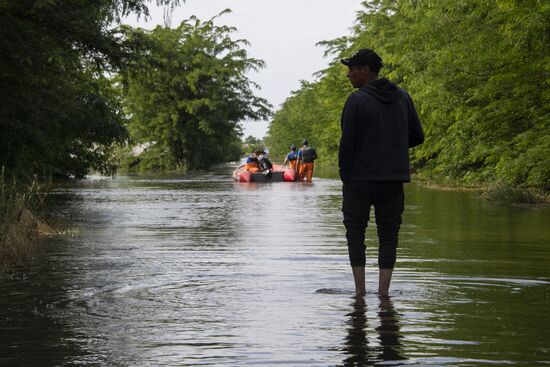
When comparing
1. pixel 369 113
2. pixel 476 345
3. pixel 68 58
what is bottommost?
pixel 476 345

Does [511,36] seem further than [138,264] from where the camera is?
Yes

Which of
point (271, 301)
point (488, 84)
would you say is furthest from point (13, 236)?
point (488, 84)

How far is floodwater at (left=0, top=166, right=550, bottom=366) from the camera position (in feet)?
19.8

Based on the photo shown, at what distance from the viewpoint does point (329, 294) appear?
330 inches

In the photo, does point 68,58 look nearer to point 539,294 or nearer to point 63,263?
point 63,263

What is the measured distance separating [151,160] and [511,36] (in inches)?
2062

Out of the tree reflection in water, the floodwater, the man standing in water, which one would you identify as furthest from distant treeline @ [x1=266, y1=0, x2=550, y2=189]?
the tree reflection in water

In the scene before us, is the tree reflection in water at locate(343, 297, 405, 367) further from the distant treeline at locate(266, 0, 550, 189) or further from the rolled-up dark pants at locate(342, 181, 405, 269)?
the distant treeline at locate(266, 0, 550, 189)

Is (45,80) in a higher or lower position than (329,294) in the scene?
higher

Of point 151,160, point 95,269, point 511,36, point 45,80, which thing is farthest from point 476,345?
point 151,160

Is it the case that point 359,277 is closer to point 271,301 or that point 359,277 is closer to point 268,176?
point 271,301

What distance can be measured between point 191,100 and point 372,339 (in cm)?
6754

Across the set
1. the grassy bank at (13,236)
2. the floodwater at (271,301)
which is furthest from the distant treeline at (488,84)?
the grassy bank at (13,236)

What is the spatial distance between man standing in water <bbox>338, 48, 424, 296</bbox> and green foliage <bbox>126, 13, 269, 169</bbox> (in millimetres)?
62836
